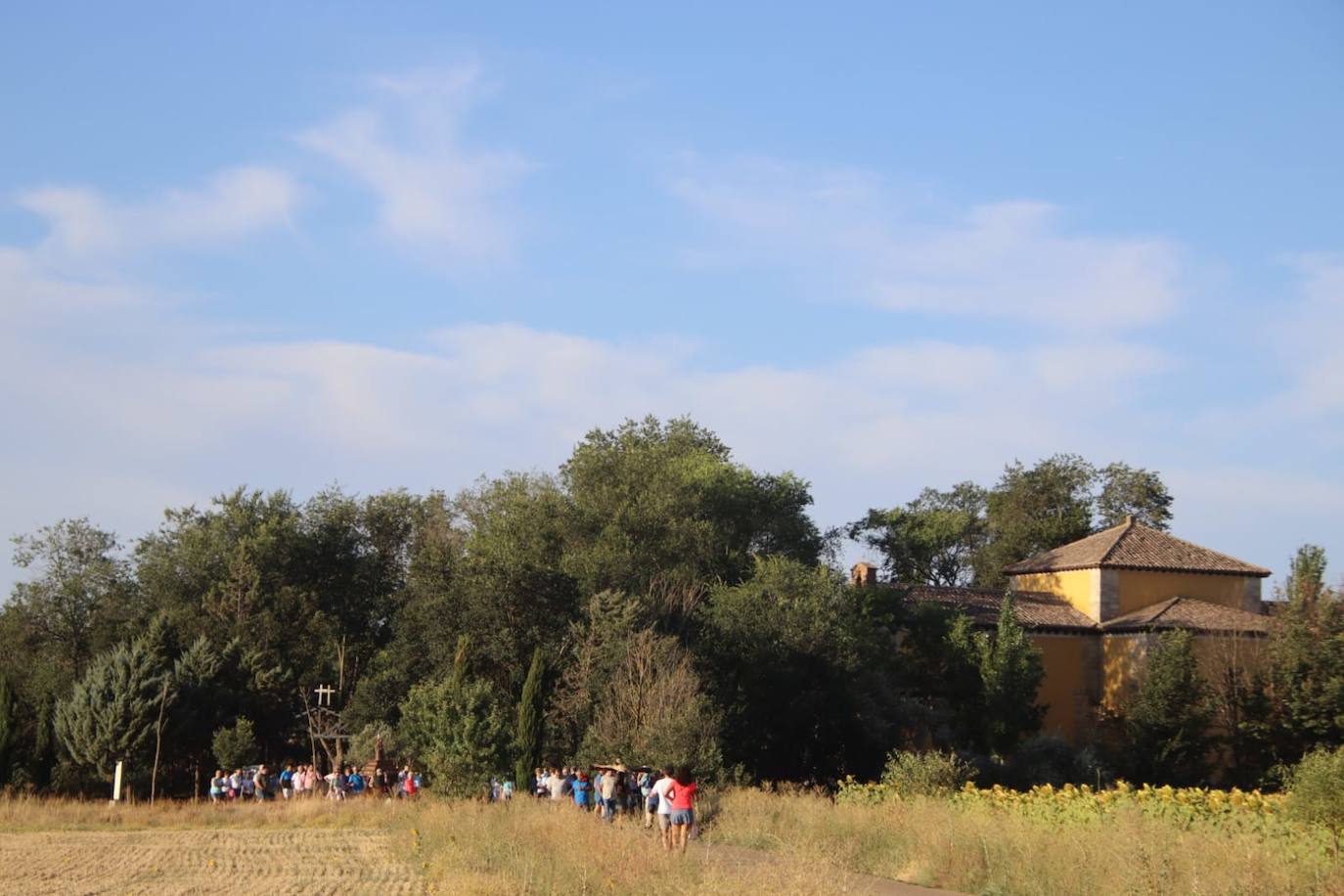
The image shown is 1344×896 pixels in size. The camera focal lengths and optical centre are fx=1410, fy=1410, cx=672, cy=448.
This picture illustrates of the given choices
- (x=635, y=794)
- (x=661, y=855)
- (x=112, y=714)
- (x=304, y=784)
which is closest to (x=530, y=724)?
(x=304, y=784)

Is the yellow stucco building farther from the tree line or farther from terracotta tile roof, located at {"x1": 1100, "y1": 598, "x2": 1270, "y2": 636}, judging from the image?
the tree line

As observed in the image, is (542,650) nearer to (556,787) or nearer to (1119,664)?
(556,787)

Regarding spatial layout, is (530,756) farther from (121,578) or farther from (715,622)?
(121,578)

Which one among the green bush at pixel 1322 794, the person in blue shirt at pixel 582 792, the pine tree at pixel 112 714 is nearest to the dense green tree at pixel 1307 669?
the person in blue shirt at pixel 582 792

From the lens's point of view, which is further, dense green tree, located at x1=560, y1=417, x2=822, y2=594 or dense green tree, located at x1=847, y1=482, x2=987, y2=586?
dense green tree, located at x1=847, y1=482, x2=987, y2=586

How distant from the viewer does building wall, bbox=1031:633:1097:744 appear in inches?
2271

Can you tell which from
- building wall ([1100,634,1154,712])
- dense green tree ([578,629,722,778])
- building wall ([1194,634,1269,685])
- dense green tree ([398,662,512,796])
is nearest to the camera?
dense green tree ([578,629,722,778])

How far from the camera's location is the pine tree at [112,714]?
39812 millimetres

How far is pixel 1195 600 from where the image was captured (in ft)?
193

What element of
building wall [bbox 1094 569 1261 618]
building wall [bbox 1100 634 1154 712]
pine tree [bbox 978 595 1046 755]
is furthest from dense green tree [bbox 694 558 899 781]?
building wall [bbox 1094 569 1261 618]

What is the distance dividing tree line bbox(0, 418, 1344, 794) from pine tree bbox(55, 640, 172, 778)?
0.27 ft

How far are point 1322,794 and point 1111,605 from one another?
4361 centimetres

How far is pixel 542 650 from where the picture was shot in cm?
4312

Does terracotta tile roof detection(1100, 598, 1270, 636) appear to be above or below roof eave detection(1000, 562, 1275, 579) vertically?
below
